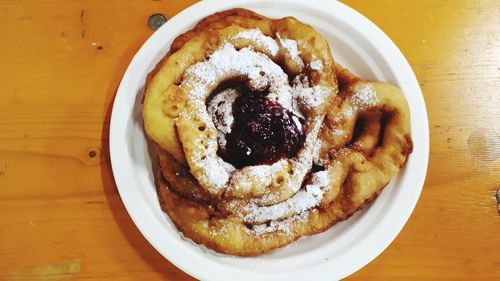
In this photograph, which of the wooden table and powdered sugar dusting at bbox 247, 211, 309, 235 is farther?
the wooden table

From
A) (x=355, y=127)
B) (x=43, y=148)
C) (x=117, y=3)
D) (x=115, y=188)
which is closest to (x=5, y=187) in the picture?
(x=43, y=148)

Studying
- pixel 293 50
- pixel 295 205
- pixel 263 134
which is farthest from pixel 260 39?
pixel 295 205

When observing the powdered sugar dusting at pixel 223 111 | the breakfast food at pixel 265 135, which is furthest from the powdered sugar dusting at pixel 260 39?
the powdered sugar dusting at pixel 223 111

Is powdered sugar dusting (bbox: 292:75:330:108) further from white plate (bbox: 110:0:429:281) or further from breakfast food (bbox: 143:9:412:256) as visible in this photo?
white plate (bbox: 110:0:429:281)

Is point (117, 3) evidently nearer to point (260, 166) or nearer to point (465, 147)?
point (260, 166)

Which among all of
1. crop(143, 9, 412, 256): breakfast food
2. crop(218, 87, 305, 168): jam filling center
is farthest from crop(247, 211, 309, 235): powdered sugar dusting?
crop(218, 87, 305, 168): jam filling center

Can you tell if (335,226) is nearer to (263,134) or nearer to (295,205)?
(295,205)
